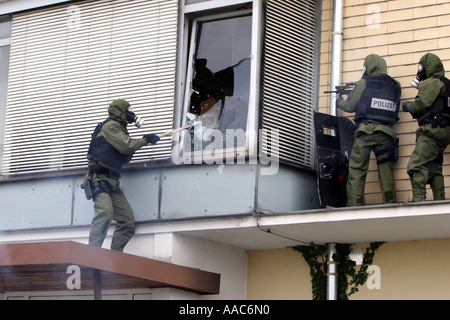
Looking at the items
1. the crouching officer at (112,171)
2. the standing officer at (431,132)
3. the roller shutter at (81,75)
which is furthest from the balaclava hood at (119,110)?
the standing officer at (431,132)

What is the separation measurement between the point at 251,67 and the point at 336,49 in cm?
115

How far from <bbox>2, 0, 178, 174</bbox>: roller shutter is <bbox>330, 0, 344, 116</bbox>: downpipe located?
195 cm

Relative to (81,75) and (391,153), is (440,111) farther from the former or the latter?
(81,75)

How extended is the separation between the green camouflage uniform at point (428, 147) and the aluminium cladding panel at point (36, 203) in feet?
14.0

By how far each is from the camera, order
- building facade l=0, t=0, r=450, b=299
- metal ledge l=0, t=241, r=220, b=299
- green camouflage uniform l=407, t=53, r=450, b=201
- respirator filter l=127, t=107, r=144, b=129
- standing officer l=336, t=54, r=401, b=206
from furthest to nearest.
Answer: respirator filter l=127, t=107, r=144, b=129 → building facade l=0, t=0, r=450, b=299 → standing officer l=336, t=54, r=401, b=206 → green camouflage uniform l=407, t=53, r=450, b=201 → metal ledge l=0, t=241, r=220, b=299

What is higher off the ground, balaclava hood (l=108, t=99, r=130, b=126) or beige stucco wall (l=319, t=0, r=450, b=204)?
beige stucco wall (l=319, t=0, r=450, b=204)

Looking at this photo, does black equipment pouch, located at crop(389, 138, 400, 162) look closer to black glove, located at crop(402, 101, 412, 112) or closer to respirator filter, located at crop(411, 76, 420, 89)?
black glove, located at crop(402, 101, 412, 112)

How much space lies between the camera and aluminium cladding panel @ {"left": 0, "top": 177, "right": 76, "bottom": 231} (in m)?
12.4

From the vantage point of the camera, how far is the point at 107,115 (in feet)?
40.9

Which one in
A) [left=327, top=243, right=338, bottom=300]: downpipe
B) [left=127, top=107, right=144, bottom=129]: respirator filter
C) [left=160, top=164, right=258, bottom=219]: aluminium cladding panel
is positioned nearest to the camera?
[left=160, top=164, right=258, bottom=219]: aluminium cladding panel

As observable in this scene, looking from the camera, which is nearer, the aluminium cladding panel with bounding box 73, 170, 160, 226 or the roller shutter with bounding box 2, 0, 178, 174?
the aluminium cladding panel with bounding box 73, 170, 160, 226

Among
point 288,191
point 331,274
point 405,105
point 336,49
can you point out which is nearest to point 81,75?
point 288,191

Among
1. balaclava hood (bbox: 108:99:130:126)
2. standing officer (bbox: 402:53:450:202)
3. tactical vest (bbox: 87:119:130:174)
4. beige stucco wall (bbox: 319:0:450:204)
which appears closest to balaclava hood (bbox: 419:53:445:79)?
standing officer (bbox: 402:53:450:202)

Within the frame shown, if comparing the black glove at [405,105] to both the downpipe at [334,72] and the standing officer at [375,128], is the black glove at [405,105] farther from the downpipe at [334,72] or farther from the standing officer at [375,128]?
the downpipe at [334,72]
